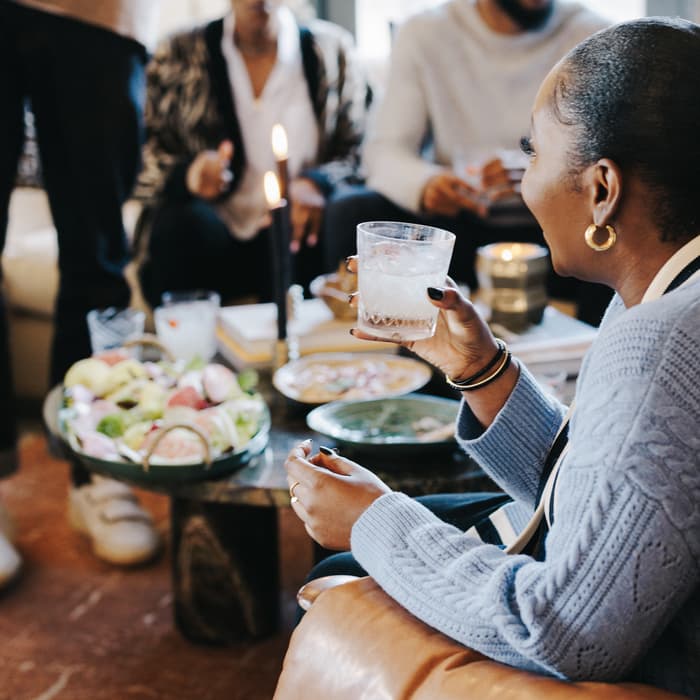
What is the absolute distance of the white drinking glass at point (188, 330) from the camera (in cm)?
189

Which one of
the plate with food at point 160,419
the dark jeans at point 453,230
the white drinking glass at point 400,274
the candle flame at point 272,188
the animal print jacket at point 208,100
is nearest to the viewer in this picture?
the white drinking glass at point 400,274

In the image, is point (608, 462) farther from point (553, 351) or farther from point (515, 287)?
point (515, 287)

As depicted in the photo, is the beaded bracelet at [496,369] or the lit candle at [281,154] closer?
the beaded bracelet at [496,369]

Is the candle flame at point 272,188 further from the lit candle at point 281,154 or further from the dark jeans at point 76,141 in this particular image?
the dark jeans at point 76,141

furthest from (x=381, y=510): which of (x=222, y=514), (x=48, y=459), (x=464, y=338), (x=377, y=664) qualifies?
(x=48, y=459)

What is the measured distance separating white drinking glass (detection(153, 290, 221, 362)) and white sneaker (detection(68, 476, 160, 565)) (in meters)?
0.45

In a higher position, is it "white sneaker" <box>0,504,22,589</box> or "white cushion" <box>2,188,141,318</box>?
"white cushion" <box>2,188,141,318</box>

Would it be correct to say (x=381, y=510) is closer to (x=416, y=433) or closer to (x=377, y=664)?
(x=377, y=664)

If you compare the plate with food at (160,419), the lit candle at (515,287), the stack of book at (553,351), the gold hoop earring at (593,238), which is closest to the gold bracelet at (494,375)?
the gold hoop earring at (593,238)

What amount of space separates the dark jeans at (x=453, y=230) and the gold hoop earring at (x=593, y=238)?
189cm

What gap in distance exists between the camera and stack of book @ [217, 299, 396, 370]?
186 cm

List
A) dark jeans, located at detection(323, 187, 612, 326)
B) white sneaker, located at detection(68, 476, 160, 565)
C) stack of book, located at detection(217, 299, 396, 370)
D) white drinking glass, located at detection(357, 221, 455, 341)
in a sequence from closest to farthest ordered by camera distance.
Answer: white drinking glass, located at detection(357, 221, 455, 341), stack of book, located at detection(217, 299, 396, 370), white sneaker, located at detection(68, 476, 160, 565), dark jeans, located at detection(323, 187, 612, 326)

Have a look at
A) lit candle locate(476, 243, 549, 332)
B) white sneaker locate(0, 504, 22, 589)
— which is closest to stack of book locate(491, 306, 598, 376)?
lit candle locate(476, 243, 549, 332)

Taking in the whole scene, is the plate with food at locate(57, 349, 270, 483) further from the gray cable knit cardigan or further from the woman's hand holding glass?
the gray cable knit cardigan
